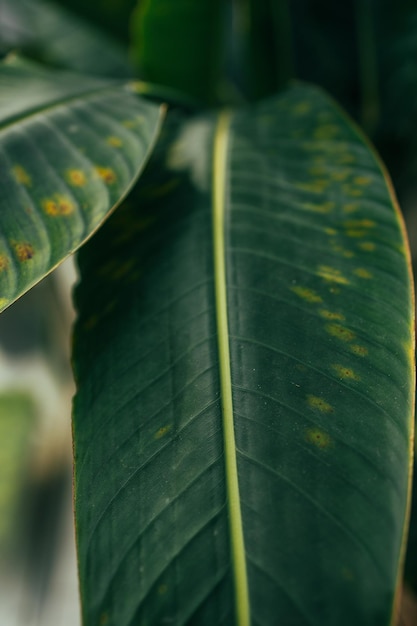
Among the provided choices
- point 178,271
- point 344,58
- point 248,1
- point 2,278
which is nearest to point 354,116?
point 344,58

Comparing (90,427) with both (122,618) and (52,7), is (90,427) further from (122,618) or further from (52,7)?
(52,7)

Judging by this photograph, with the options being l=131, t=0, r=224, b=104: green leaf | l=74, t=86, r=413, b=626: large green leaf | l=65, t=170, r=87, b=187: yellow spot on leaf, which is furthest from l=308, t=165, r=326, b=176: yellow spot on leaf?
l=131, t=0, r=224, b=104: green leaf

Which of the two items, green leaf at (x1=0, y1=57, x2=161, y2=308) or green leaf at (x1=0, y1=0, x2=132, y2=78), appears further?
green leaf at (x1=0, y1=0, x2=132, y2=78)

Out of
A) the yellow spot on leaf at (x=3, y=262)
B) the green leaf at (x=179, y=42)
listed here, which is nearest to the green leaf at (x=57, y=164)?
the yellow spot on leaf at (x=3, y=262)

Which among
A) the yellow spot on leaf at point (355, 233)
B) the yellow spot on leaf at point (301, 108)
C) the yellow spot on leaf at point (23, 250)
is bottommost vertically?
the yellow spot on leaf at point (355, 233)

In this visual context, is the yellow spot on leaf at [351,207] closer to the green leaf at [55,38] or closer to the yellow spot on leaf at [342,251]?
the yellow spot on leaf at [342,251]

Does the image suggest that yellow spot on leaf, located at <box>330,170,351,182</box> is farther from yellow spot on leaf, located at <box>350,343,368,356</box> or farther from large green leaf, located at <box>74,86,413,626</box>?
yellow spot on leaf, located at <box>350,343,368,356</box>

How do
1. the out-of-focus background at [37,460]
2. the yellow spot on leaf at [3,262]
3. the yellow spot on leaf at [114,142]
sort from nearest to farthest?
1. the yellow spot on leaf at [3,262]
2. the yellow spot on leaf at [114,142]
3. the out-of-focus background at [37,460]
